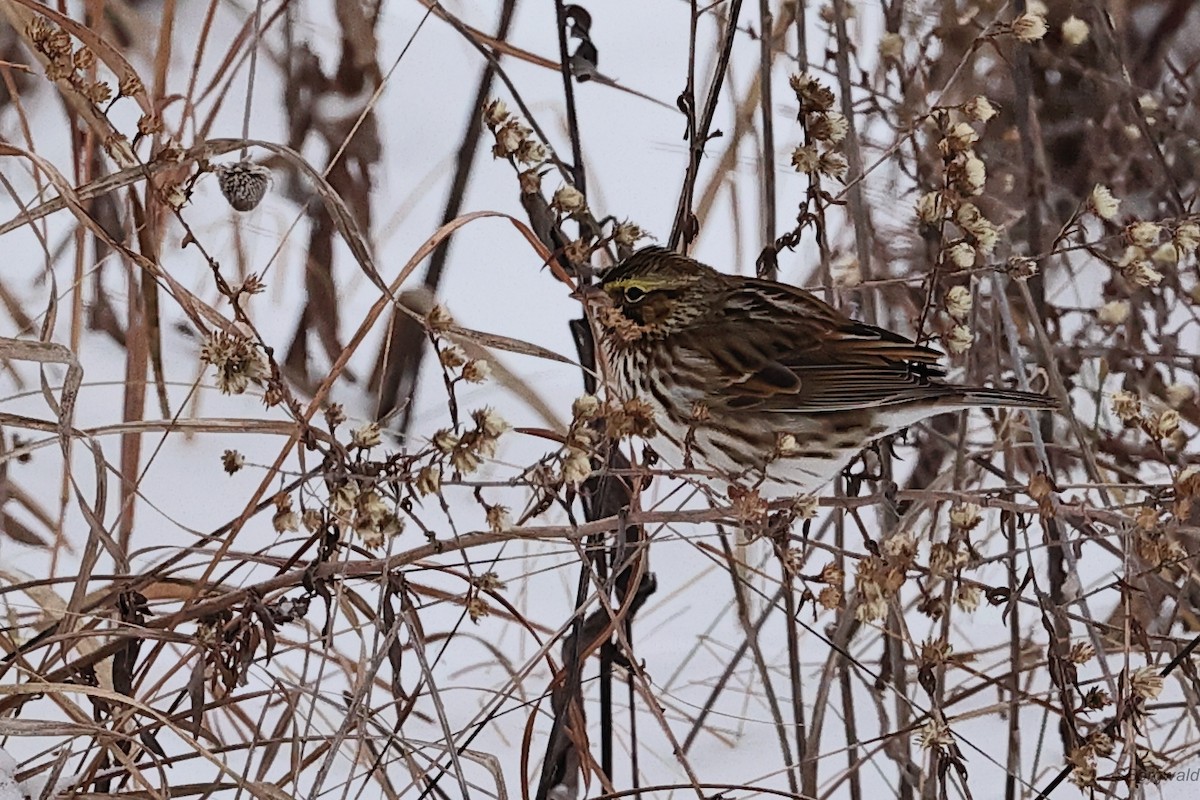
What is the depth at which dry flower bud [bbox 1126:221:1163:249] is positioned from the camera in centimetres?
152

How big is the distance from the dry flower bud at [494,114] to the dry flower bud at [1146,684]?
782 millimetres

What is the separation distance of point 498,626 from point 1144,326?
4.16 ft

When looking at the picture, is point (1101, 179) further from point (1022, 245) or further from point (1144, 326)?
point (1144, 326)

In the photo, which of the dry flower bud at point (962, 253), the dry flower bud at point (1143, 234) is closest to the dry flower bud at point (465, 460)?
the dry flower bud at point (962, 253)

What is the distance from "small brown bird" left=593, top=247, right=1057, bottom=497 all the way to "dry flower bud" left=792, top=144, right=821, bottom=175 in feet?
0.97

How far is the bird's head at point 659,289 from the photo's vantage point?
5.84ft

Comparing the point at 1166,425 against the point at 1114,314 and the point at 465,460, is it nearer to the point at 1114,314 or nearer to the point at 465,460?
the point at 465,460

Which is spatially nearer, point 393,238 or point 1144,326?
point 1144,326

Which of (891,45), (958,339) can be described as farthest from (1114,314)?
(958,339)

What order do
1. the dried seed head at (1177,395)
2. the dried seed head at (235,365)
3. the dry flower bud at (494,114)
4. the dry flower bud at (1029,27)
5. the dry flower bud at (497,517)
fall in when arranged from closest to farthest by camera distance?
the dried seed head at (235,365)
the dry flower bud at (497,517)
the dry flower bud at (494,114)
the dry flower bud at (1029,27)
the dried seed head at (1177,395)

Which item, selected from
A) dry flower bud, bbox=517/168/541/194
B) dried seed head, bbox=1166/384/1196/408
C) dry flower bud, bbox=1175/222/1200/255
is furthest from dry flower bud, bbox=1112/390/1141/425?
dried seed head, bbox=1166/384/1196/408

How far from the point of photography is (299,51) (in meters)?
3.27

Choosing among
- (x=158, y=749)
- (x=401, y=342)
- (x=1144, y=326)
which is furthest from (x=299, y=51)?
(x=158, y=749)

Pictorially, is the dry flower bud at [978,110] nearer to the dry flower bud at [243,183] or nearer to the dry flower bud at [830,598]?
the dry flower bud at [830,598]
